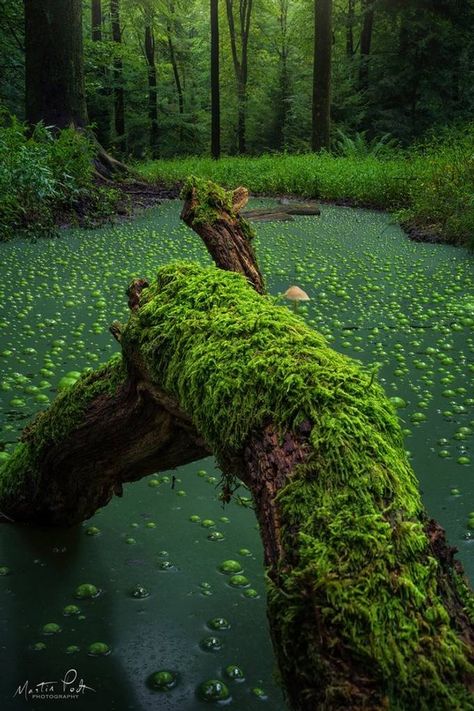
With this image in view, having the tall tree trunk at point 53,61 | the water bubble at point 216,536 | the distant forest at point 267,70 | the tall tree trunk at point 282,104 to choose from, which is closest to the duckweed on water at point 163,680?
the water bubble at point 216,536

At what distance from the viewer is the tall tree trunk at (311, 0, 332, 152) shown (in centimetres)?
1288

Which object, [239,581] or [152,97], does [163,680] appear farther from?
[152,97]

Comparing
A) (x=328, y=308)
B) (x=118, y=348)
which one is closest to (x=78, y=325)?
(x=118, y=348)

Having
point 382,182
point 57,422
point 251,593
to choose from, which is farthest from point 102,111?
point 251,593

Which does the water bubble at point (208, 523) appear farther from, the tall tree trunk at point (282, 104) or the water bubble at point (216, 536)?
the tall tree trunk at point (282, 104)

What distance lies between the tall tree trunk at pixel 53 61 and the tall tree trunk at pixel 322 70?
584 centimetres

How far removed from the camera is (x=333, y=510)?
40.9 inches

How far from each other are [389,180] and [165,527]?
874cm

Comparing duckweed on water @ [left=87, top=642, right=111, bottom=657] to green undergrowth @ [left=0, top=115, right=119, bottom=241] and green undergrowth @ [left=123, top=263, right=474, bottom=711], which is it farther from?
green undergrowth @ [left=0, top=115, right=119, bottom=241]

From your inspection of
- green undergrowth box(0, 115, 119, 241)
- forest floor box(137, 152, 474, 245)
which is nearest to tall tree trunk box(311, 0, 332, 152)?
forest floor box(137, 152, 474, 245)

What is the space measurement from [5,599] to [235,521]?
80 centimetres

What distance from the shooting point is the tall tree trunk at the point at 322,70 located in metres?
12.9

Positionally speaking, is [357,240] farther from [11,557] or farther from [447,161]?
[11,557]

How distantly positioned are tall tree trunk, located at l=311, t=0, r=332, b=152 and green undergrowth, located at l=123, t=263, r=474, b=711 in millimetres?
12870
